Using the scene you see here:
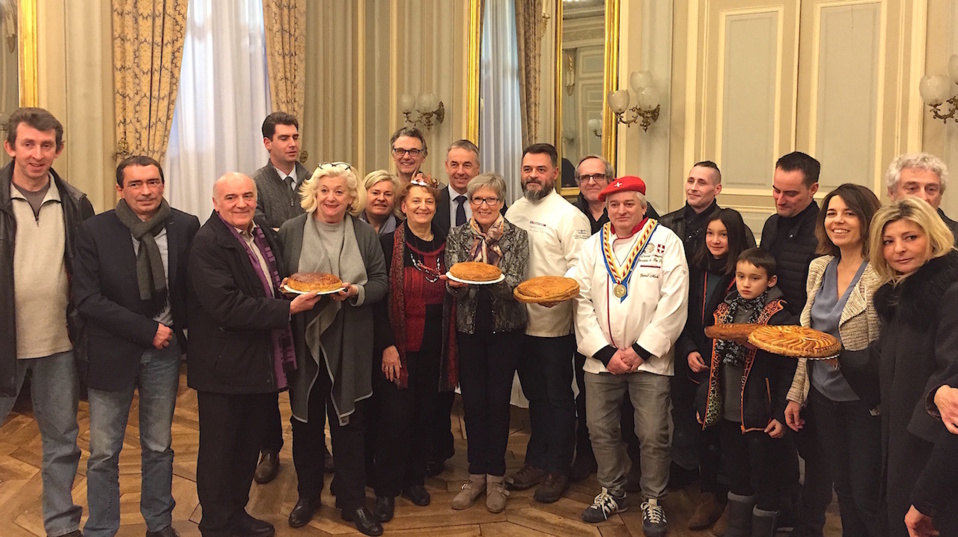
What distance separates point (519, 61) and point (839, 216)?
13.4 ft

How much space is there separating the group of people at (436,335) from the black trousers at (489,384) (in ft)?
0.03

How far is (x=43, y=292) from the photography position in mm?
2920

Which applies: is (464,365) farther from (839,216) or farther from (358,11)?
(358,11)

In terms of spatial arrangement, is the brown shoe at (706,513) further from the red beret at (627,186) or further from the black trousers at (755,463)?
the red beret at (627,186)

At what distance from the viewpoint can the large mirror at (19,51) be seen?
4863mm

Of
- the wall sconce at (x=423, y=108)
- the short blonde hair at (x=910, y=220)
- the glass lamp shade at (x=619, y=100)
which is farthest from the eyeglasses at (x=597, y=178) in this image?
the wall sconce at (x=423, y=108)

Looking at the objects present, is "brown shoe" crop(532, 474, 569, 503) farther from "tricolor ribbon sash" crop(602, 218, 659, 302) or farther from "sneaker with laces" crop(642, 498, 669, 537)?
"tricolor ribbon sash" crop(602, 218, 659, 302)

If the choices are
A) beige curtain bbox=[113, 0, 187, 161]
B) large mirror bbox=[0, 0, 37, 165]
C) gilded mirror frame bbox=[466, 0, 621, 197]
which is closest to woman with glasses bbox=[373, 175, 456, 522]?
gilded mirror frame bbox=[466, 0, 621, 197]

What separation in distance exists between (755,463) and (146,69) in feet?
15.4

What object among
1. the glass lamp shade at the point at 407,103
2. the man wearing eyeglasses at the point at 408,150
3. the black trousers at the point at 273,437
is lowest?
the black trousers at the point at 273,437

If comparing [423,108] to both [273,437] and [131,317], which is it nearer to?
[273,437]

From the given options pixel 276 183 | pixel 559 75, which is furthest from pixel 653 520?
pixel 559 75

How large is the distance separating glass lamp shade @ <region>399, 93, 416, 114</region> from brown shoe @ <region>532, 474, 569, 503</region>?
3.88 metres

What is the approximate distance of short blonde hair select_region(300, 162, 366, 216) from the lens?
10.4 feet
